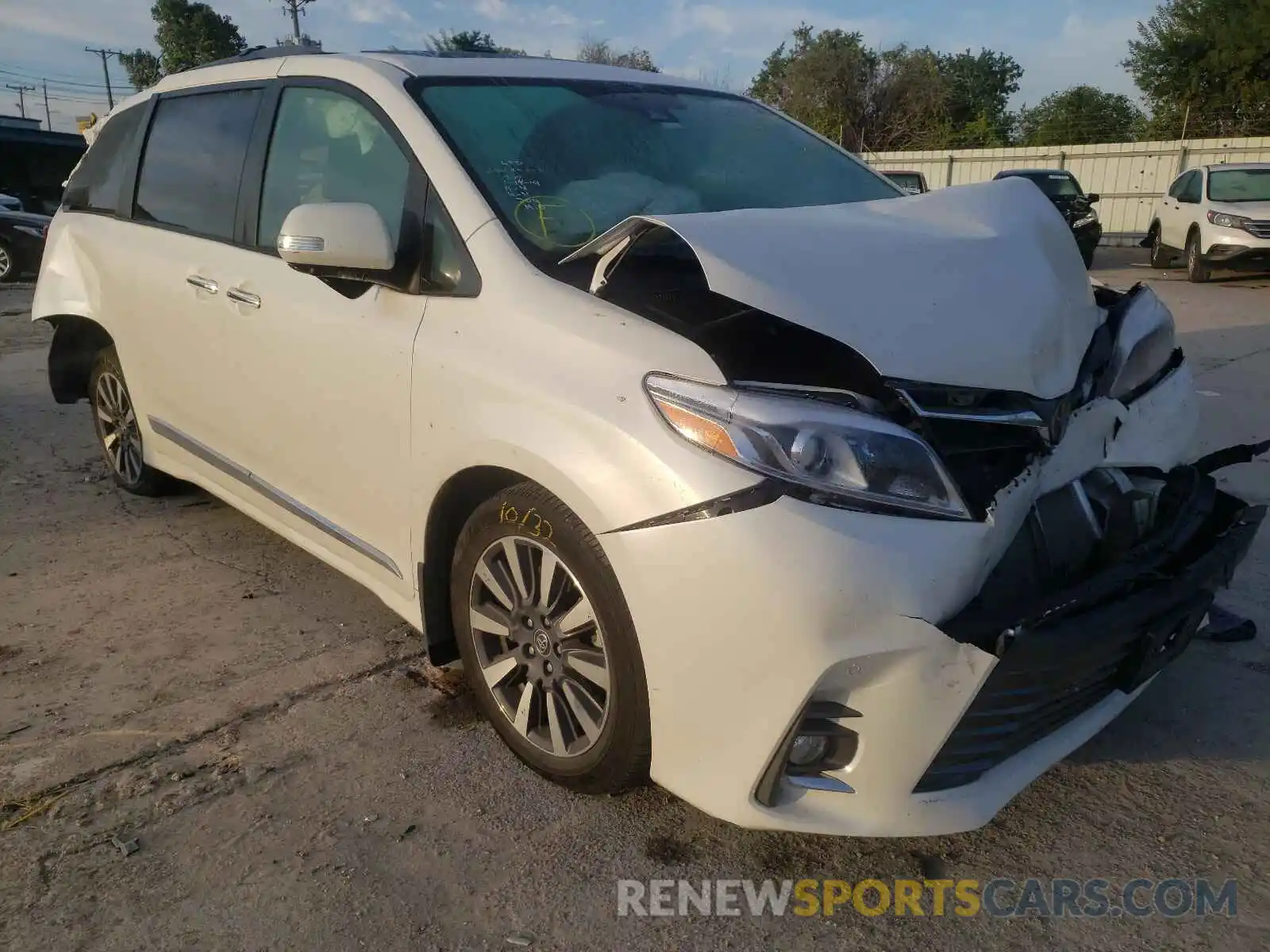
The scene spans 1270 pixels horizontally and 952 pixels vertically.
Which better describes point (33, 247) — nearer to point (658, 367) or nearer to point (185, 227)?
point (185, 227)

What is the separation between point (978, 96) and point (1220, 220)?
3976 centimetres

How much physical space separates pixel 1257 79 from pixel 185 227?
35.0m

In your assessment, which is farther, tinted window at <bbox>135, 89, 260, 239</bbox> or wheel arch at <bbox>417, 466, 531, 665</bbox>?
tinted window at <bbox>135, 89, 260, 239</bbox>

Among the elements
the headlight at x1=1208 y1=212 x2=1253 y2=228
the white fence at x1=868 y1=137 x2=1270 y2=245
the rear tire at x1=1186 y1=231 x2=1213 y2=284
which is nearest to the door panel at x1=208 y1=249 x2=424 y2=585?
the headlight at x1=1208 y1=212 x2=1253 y2=228

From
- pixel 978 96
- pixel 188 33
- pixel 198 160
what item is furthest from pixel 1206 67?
pixel 188 33

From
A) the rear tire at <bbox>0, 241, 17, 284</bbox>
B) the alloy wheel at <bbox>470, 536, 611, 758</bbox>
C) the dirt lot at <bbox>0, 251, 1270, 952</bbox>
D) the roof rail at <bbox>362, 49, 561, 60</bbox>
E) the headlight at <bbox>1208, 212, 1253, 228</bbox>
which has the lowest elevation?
the dirt lot at <bbox>0, 251, 1270, 952</bbox>

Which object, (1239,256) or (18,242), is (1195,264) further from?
(18,242)

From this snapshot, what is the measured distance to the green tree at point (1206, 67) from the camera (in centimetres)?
2911

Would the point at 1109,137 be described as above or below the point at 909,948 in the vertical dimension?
above

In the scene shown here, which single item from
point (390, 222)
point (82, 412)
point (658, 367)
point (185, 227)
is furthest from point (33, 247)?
point (658, 367)

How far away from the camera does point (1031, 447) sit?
212 cm

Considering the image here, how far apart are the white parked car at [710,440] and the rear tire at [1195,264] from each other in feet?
39.4

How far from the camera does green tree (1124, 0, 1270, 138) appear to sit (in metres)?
29.1

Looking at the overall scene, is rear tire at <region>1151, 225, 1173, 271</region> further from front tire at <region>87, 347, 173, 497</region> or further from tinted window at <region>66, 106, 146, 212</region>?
front tire at <region>87, 347, 173, 497</region>
